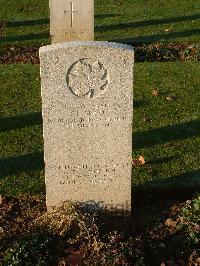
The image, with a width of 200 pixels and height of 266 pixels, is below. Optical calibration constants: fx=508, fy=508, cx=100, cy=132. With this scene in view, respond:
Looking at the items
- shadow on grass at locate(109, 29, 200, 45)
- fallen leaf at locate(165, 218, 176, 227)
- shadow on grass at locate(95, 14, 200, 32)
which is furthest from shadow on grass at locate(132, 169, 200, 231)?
shadow on grass at locate(95, 14, 200, 32)

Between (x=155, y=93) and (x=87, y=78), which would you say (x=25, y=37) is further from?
(x=87, y=78)

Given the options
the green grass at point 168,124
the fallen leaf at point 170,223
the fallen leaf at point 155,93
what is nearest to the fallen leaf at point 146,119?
the green grass at point 168,124

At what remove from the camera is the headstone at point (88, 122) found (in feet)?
15.5

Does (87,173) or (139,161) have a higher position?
(87,173)

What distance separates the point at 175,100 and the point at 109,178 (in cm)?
376

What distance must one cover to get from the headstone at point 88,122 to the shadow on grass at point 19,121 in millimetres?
2554

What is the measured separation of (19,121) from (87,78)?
3.32 m

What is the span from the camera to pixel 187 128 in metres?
7.73

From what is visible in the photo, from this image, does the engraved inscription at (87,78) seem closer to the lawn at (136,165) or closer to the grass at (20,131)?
the lawn at (136,165)

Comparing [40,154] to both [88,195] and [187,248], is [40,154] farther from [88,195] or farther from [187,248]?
[187,248]

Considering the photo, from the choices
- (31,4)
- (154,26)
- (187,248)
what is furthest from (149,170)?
(31,4)

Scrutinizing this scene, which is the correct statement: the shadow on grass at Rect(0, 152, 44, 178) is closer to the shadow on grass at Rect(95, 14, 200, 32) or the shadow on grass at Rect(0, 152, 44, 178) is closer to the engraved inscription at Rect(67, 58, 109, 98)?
the engraved inscription at Rect(67, 58, 109, 98)

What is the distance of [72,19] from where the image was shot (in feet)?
32.2

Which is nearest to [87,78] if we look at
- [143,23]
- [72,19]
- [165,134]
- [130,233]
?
[130,233]
